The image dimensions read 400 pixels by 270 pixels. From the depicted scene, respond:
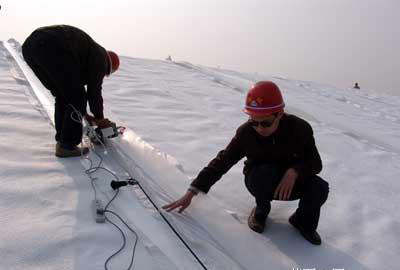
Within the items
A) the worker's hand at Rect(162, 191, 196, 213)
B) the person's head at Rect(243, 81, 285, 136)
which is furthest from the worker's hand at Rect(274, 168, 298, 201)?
the worker's hand at Rect(162, 191, 196, 213)

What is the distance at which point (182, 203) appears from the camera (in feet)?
4.97

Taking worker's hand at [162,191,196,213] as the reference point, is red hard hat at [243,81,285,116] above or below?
above

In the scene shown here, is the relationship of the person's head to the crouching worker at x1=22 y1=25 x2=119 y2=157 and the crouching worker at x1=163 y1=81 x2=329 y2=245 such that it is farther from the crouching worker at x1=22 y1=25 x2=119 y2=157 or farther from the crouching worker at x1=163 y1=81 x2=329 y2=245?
the crouching worker at x1=22 y1=25 x2=119 y2=157

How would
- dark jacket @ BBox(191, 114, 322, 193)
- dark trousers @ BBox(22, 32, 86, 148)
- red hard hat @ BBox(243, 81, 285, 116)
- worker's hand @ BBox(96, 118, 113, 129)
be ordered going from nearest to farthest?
1. red hard hat @ BBox(243, 81, 285, 116)
2. dark jacket @ BBox(191, 114, 322, 193)
3. dark trousers @ BBox(22, 32, 86, 148)
4. worker's hand @ BBox(96, 118, 113, 129)

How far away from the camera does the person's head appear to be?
1.31m

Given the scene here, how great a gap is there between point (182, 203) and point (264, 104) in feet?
1.79

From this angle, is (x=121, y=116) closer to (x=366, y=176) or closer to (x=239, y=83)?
(x=366, y=176)

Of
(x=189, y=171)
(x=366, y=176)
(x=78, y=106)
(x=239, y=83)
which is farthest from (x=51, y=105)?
(x=239, y=83)

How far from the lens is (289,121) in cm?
144

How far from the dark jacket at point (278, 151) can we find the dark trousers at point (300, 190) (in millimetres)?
41

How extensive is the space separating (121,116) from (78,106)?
911 millimetres

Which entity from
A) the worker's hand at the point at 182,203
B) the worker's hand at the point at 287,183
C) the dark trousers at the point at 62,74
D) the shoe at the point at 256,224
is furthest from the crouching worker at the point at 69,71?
the worker's hand at the point at 287,183

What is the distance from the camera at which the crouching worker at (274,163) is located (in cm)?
135

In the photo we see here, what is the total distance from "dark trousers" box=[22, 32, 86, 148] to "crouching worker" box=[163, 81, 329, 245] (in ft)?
2.59
